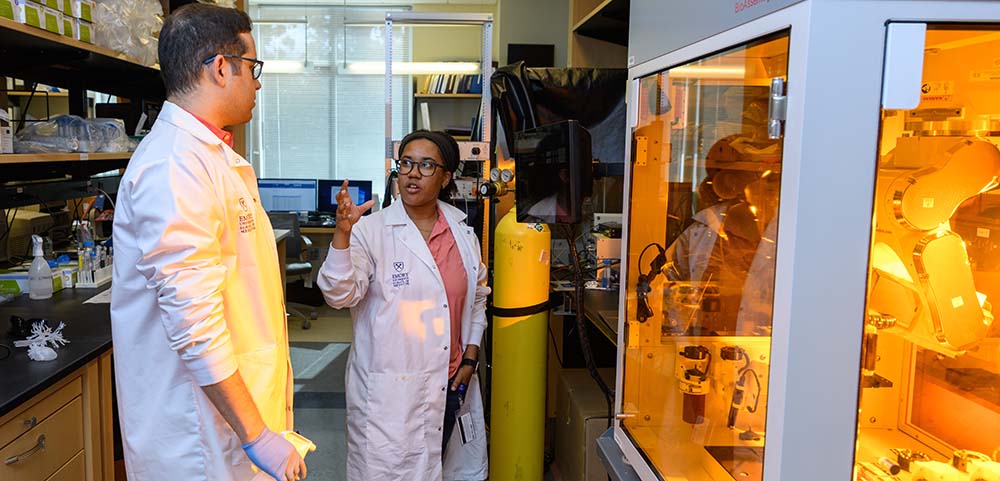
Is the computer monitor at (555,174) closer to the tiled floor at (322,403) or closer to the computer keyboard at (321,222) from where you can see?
the tiled floor at (322,403)

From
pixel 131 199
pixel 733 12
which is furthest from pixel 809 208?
pixel 131 199

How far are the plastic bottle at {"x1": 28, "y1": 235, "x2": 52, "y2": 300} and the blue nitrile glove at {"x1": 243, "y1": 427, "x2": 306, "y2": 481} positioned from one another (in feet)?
5.45

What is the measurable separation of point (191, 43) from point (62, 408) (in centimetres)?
99

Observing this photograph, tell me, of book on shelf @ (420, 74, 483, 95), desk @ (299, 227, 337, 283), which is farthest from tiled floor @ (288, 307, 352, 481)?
book on shelf @ (420, 74, 483, 95)

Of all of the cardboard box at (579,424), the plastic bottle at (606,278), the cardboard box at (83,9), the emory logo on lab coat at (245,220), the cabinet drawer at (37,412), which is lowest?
the cardboard box at (579,424)

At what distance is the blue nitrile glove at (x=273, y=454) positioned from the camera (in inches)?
50.3

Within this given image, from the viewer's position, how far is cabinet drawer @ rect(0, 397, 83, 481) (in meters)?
1.47

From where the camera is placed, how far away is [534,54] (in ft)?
15.5

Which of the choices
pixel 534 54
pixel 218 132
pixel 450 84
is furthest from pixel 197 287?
pixel 450 84

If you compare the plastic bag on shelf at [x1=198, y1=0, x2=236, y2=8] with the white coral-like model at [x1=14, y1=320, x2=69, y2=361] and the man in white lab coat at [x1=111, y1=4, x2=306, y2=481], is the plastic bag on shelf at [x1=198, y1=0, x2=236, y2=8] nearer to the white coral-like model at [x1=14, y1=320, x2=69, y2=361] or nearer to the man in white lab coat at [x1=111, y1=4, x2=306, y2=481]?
the white coral-like model at [x1=14, y1=320, x2=69, y2=361]

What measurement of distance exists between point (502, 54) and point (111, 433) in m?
3.71

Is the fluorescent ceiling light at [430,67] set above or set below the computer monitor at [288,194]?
above

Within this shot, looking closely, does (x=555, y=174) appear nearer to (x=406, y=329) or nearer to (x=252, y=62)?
(x=406, y=329)

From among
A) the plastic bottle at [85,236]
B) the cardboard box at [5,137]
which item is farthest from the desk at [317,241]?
the cardboard box at [5,137]
